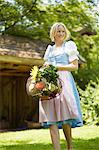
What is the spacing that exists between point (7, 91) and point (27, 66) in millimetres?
1850

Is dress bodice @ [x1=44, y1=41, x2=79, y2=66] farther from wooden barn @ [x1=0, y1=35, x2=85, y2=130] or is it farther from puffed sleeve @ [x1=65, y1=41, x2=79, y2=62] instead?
wooden barn @ [x1=0, y1=35, x2=85, y2=130]

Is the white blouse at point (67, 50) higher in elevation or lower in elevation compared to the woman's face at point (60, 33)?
lower

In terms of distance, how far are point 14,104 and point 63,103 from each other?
29.9 ft

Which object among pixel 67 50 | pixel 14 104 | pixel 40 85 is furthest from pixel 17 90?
pixel 40 85

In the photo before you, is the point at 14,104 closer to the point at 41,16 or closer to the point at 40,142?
the point at 41,16

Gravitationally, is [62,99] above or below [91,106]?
above

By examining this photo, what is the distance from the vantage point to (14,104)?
14.0m

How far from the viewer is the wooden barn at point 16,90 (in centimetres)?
1241

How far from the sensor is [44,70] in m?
4.82

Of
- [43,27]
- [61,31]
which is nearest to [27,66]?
[43,27]

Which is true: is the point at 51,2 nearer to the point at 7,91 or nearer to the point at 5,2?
the point at 5,2

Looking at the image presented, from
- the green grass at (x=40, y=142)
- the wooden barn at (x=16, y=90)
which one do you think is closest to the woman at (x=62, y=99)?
the green grass at (x=40, y=142)

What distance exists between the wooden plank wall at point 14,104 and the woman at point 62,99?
334 inches

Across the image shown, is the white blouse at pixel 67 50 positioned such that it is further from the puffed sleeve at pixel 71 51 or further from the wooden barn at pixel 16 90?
the wooden barn at pixel 16 90
